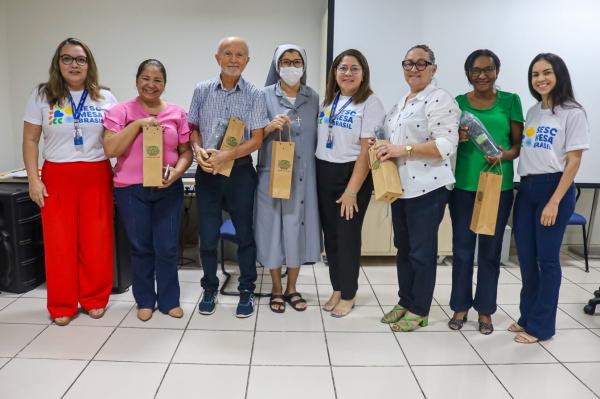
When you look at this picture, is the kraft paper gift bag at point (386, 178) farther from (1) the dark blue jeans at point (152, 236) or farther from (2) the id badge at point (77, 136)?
(2) the id badge at point (77, 136)

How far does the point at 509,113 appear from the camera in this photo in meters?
2.30

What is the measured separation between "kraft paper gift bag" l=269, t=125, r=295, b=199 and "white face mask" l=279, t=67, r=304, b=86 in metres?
0.34

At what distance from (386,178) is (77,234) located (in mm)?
1759

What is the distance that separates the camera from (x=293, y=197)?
2.60 meters

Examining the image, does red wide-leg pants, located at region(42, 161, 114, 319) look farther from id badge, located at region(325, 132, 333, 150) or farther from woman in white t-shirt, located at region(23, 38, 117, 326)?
id badge, located at region(325, 132, 333, 150)

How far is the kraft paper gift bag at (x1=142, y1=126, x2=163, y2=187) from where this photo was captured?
229 centimetres

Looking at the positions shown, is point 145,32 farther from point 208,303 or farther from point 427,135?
point 427,135

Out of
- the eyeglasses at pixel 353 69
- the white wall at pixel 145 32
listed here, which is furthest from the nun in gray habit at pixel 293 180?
the white wall at pixel 145 32

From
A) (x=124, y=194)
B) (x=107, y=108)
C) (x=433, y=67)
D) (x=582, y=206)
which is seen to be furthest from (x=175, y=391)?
(x=582, y=206)

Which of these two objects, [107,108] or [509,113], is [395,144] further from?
[107,108]

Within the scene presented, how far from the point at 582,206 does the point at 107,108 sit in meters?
4.20

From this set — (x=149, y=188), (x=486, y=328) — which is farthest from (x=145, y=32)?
(x=486, y=328)

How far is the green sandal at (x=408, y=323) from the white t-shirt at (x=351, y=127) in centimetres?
96

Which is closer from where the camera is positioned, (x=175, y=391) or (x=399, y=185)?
(x=175, y=391)
